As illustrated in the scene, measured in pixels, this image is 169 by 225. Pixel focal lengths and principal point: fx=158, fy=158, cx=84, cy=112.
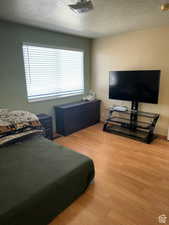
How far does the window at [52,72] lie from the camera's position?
3348mm

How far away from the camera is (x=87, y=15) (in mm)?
2547

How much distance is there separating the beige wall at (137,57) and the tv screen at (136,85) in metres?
0.28

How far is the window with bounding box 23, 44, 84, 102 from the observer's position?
11.0ft

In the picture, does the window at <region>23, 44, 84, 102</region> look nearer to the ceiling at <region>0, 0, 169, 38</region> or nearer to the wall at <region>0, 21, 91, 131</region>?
the wall at <region>0, 21, 91, 131</region>

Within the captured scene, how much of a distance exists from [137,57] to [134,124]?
1.60m

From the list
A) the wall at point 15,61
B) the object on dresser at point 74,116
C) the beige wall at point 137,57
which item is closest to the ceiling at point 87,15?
the wall at point 15,61

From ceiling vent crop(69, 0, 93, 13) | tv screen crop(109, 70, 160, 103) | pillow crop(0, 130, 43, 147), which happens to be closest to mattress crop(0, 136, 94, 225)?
pillow crop(0, 130, 43, 147)

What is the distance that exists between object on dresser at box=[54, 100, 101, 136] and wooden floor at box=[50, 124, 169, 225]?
48cm

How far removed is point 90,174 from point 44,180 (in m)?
0.70

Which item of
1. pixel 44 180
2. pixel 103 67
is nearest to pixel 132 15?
pixel 103 67

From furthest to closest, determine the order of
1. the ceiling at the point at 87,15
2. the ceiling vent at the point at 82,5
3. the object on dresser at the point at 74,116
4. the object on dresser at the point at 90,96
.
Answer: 1. the object on dresser at the point at 90,96
2. the object on dresser at the point at 74,116
3. the ceiling at the point at 87,15
4. the ceiling vent at the point at 82,5

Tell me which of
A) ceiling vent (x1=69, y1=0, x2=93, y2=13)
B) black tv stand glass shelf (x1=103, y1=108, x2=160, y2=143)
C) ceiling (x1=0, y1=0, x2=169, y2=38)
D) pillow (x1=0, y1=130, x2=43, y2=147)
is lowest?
black tv stand glass shelf (x1=103, y1=108, x2=160, y2=143)

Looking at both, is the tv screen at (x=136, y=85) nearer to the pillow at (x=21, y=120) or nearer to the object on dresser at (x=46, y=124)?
the object on dresser at (x=46, y=124)

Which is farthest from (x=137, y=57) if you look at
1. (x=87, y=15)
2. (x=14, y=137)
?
(x=14, y=137)
